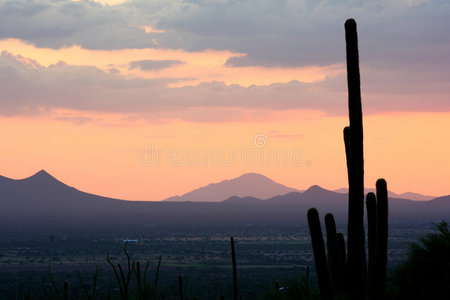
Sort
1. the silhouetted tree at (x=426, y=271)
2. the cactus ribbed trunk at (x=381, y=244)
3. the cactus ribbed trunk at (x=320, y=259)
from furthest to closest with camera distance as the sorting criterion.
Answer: the cactus ribbed trunk at (x=381, y=244), the cactus ribbed trunk at (x=320, y=259), the silhouetted tree at (x=426, y=271)

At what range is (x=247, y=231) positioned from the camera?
197 m

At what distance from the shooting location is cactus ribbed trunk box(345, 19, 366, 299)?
1630 cm

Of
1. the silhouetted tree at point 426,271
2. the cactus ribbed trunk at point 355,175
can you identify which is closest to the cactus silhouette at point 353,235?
the cactus ribbed trunk at point 355,175

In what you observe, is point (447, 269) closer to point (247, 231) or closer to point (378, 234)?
point (378, 234)

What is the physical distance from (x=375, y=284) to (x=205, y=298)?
173 feet

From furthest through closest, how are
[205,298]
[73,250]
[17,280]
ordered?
[73,250] → [17,280] → [205,298]

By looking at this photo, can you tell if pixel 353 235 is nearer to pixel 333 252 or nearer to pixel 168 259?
pixel 333 252

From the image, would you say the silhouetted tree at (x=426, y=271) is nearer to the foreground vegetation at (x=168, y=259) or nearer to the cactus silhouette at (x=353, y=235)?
the cactus silhouette at (x=353, y=235)

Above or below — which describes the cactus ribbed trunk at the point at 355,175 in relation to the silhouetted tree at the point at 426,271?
above

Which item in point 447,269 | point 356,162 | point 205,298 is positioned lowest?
point 205,298

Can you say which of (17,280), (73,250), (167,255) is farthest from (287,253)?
(17,280)

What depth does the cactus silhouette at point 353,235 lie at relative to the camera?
642 inches

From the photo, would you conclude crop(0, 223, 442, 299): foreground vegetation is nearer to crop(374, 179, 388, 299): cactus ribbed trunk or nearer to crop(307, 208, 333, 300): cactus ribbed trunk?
crop(307, 208, 333, 300): cactus ribbed trunk

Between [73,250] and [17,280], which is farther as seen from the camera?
[73,250]
